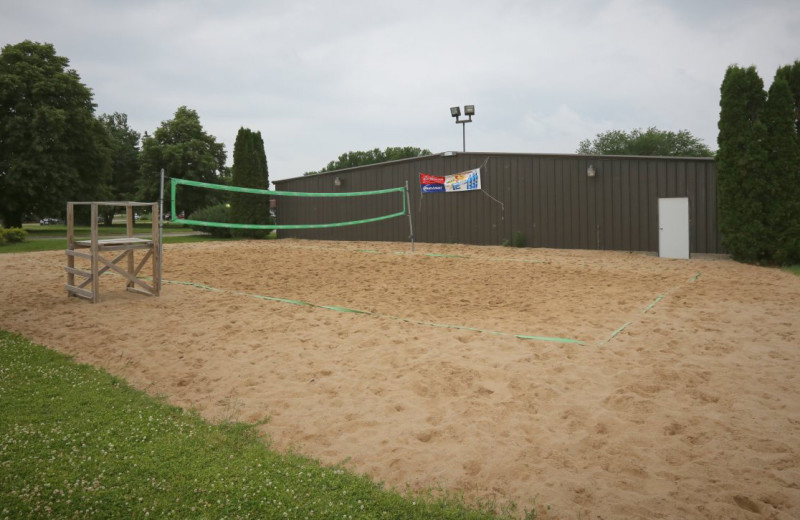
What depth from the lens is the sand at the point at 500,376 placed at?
2.60m

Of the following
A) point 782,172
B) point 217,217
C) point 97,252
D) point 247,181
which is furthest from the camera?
point 217,217

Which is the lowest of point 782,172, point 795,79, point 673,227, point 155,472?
point 155,472

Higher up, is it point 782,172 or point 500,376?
point 782,172

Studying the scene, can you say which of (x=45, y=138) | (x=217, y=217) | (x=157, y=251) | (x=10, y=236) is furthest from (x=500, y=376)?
(x=45, y=138)

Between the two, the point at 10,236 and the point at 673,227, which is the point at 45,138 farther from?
the point at 673,227

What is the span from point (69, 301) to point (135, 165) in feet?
112

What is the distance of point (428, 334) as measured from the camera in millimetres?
5262

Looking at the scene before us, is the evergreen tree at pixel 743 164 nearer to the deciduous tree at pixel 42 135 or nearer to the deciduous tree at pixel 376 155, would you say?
the deciduous tree at pixel 42 135

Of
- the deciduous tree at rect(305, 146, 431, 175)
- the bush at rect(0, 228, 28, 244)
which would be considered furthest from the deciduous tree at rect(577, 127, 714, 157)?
the bush at rect(0, 228, 28, 244)

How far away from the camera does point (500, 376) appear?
4.05 metres

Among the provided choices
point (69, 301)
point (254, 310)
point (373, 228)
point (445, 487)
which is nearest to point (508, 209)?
point (373, 228)

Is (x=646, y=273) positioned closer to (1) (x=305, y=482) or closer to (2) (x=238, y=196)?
(1) (x=305, y=482)

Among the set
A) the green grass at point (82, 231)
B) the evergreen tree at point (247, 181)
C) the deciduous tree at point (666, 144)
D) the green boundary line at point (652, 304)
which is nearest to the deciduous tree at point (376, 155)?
the deciduous tree at point (666, 144)

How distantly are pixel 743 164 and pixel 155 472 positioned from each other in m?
12.6
